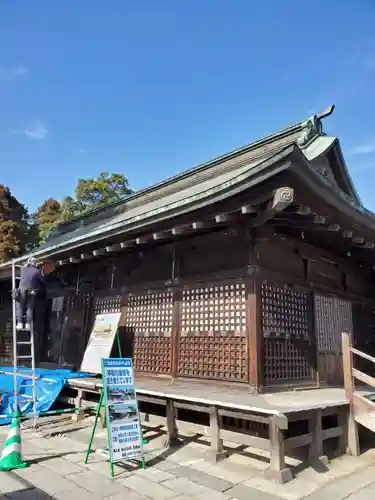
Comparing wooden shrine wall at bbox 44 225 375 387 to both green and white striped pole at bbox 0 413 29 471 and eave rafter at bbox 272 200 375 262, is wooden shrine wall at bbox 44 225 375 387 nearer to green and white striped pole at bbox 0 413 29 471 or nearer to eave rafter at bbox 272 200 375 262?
eave rafter at bbox 272 200 375 262

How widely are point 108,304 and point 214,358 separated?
3.49 meters

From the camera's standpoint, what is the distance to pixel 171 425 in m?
5.83

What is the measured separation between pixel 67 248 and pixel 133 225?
7.85ft

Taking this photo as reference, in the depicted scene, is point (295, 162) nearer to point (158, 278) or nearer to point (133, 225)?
point (133, 225)

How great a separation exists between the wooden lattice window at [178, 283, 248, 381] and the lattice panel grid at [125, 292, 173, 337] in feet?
1.48

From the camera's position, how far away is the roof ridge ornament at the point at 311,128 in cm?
946

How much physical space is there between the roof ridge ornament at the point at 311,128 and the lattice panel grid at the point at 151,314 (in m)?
5.02

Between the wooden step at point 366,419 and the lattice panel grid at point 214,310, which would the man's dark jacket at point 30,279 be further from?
the wooden step at point 366,419

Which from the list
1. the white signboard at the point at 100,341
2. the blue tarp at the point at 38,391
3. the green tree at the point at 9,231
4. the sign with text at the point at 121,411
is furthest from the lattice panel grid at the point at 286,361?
the green tree at the point at 9,231

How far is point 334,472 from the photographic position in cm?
488

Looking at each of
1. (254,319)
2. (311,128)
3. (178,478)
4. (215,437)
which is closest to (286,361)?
(254,319)

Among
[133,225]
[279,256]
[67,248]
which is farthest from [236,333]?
[67,248]

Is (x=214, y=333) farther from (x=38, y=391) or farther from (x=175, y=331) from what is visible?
(x=38, y=391)

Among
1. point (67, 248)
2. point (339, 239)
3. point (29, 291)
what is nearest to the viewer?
point (29, 291)
